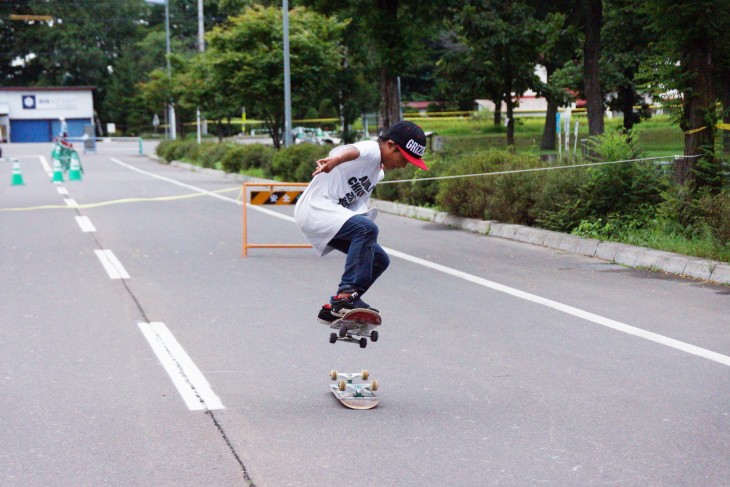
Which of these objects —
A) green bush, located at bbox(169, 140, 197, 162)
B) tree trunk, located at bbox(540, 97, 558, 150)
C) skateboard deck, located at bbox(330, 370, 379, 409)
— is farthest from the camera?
green bush, located at bbox(169, 140, 197, 162)

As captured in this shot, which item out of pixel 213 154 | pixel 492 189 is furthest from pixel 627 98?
pixel 492 189

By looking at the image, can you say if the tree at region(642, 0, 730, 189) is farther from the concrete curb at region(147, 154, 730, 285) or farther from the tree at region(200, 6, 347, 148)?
the tree at region(200, 6, 347, 148)

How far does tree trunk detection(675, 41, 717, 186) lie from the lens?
1312cm

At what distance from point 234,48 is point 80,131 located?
231 ft

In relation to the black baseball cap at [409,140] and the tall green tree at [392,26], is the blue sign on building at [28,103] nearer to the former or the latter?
the tall green tree at [392,26]

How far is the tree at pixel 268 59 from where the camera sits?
34.0m

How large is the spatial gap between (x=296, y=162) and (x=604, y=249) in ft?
51.8

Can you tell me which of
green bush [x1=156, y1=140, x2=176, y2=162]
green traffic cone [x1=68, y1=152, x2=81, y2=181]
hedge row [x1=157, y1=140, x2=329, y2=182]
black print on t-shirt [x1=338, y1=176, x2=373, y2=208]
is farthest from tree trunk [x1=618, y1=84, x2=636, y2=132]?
black print on t-shirt [x1=338, y1=176, x2=373, y2=208]

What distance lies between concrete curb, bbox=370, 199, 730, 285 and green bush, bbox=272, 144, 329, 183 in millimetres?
7912

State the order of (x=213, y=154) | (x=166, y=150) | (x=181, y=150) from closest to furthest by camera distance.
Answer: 1. (x=213, y=154)
2. (x=181, y=150)
3. (x=166, y=150)

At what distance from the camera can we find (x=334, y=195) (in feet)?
20.9

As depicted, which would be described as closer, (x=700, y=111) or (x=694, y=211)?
(x=694, y=211)

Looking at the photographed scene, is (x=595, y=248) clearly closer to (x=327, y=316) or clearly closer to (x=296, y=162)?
(x=327, y=316)

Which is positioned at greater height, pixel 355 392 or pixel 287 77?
pixel 287 77
